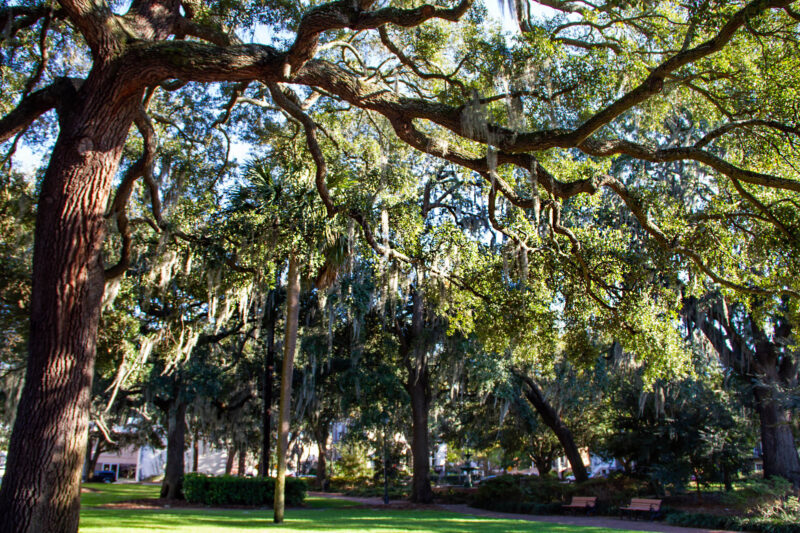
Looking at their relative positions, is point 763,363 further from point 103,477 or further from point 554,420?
point 103,477

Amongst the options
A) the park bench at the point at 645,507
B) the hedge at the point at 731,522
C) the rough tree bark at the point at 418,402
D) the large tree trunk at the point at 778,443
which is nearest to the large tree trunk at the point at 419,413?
the rough tree bark at the point at 418,402

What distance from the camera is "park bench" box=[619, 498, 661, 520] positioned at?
15.7 meters

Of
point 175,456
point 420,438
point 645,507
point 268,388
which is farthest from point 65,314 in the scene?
point 175,456

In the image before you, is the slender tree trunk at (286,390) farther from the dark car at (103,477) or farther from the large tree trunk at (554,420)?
the dark car at (103,477)

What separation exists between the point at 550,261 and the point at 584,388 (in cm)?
1079

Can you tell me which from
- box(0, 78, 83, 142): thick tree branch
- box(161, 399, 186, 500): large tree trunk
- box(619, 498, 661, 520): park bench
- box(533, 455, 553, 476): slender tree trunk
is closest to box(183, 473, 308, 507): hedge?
box(161, 399, 186, 500): large tree trunk

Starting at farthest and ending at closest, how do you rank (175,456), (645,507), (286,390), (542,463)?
1. (542,463)
2. (175,456)
3. (645,507)
4. (286,390)

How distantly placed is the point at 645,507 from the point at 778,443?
4.52 metres

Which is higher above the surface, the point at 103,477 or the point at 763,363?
the point at 763,363

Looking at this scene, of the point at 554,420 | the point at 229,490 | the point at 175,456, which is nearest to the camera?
the point at 229,490

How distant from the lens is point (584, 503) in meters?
17.5

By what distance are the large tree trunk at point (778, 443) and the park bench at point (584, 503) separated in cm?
490

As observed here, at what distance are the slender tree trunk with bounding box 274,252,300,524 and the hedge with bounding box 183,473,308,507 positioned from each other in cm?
719

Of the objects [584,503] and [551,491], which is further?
[551,491]
